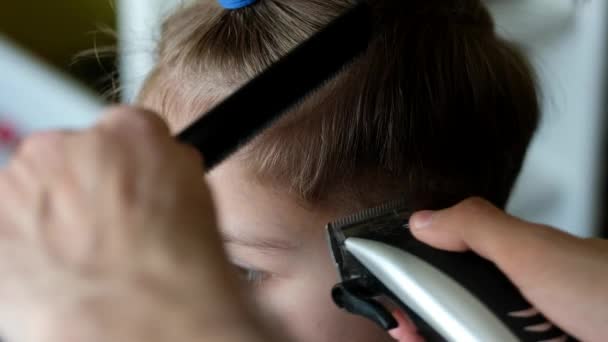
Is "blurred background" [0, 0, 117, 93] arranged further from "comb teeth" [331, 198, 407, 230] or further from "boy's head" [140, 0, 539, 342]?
"comb teeth" [331, 198, 407, 230]

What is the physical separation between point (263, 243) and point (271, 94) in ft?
0.56

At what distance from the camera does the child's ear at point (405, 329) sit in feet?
1.34

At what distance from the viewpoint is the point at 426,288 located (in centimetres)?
39

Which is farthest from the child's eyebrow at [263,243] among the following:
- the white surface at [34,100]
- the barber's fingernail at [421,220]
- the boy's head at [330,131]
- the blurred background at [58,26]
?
the blurred background at [58,26]

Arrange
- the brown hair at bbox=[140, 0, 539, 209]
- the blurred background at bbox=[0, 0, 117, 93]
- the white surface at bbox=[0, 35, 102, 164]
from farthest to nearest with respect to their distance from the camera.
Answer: the blurred background at bbox=[0, 0, 117, 93], the white surface at bbox=[0, 35, 102, 164], the brown hair at bbox=[140, 0, 539, 209]

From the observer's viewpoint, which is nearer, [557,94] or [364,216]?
[364,216]

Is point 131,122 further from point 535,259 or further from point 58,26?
point 58,26

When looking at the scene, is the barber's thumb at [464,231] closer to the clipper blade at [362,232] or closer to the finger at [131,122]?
the clipper blade at [362,232]

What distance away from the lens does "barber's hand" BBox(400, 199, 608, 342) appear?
42cm

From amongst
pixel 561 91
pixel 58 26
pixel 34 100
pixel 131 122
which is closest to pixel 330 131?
pixel 131 122

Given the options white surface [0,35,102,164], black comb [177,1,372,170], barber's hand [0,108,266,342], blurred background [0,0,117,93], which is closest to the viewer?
barber's hand [0,108,266,342]

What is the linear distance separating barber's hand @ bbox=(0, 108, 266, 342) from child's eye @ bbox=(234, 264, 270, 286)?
0.25 metres

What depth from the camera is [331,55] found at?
0.42m

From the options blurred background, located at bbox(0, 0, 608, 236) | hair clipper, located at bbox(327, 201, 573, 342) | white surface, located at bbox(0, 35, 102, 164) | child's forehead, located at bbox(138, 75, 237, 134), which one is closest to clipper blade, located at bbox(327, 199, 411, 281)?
hair clipper, located at bbox(327, 201, 573, 342)
